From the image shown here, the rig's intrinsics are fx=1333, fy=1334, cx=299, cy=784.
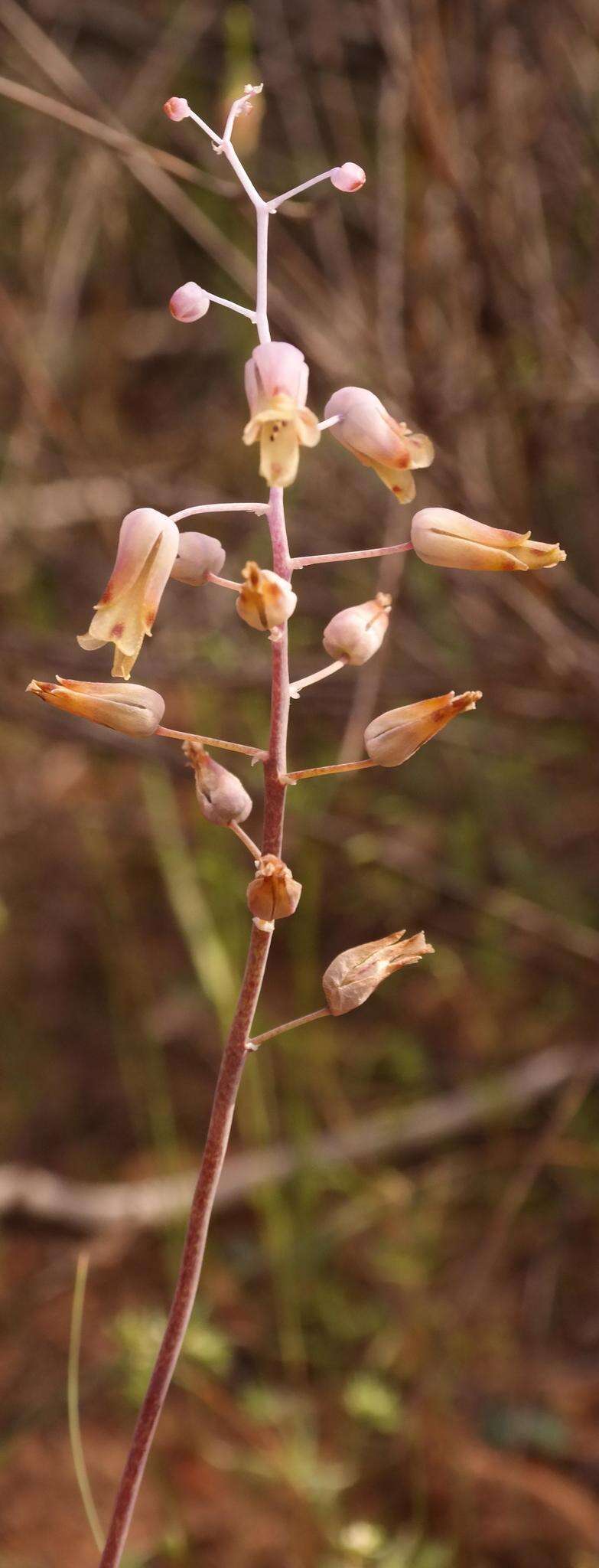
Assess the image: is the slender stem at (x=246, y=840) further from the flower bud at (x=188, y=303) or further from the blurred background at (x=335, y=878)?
the blurred background at (x=335, y=878)

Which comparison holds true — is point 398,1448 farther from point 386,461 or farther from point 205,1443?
point 386,461

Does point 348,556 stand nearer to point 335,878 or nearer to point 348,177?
point 348,177

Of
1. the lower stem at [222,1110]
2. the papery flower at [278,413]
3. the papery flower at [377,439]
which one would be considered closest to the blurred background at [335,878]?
the lower stem at [222,1110]

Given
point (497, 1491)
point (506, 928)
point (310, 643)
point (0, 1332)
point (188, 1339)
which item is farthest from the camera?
point (310, 643)

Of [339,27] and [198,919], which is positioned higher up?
[339,27]

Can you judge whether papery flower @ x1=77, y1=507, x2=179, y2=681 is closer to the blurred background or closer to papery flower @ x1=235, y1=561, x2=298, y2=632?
papery flower @ x1=235, y1=561, x2=298, y2=632

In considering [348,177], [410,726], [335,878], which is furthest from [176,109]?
[335,878]

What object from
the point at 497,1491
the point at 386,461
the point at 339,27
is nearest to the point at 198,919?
the point at 497,1491
